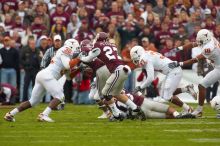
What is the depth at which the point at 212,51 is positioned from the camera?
15.9m

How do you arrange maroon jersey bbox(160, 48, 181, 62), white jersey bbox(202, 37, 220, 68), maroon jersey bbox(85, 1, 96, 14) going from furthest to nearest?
maroon jersey bbox(85, 1, 96, 14), maroon jersey bbox(160, 48, 181, 62), white jersey bbox(202, 37, 220, 68)

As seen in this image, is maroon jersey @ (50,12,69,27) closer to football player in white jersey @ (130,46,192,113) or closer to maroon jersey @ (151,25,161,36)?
maroon jersey @ (151,25,161,36)

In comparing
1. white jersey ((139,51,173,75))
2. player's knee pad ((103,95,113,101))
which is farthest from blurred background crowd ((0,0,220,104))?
player's knee pad ((103,95,113,101))

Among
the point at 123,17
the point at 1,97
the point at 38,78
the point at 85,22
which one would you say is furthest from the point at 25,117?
the point at 123,17

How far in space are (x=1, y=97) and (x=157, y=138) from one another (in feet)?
29.4

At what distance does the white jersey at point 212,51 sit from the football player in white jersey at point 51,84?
8.32 feet

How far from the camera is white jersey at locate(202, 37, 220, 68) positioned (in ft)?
52.1

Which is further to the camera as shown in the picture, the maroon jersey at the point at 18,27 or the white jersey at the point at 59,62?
the maroon jersey at the point at 18,27

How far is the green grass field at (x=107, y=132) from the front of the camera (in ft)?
38.4

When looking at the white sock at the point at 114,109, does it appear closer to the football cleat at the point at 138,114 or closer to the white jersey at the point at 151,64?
the football cleat at the point at 138,114

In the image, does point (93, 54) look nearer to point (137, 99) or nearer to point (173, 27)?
point (137, 99)

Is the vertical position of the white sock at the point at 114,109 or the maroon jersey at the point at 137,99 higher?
the maroon jersey at the point at 137,99

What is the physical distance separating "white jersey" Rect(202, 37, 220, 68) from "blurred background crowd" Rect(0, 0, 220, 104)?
494cm

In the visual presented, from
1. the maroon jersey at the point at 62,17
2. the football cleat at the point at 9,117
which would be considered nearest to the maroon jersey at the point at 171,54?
the maroon jersey at the point at 62,17
